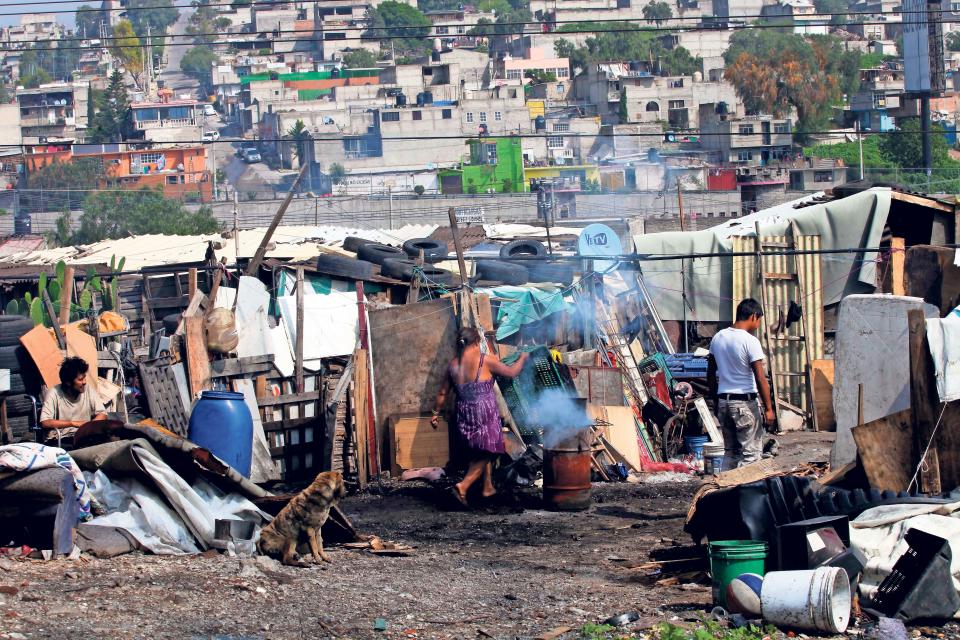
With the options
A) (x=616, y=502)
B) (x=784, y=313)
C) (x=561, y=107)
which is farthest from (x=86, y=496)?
(x=561, y=107)

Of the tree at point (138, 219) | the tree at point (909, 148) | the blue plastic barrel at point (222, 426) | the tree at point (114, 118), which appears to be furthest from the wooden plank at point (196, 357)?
the tree at point (114, 118)

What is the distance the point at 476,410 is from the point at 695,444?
3.96m

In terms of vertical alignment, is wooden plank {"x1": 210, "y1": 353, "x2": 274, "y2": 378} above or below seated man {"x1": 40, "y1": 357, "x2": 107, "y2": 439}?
below

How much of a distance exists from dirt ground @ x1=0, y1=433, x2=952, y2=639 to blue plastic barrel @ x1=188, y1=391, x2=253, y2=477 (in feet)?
8.23

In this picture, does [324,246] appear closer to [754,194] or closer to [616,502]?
[616,502]

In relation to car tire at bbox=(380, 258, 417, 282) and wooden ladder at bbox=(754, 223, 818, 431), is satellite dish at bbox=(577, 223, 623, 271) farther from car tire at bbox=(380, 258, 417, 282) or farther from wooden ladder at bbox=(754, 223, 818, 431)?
car tire at bbox=(380, 258, 417, 282)

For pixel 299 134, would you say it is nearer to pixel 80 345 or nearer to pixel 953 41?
pixel 80 345

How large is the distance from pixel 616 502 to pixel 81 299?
13304 millimetres

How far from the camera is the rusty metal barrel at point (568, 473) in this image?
10.8m

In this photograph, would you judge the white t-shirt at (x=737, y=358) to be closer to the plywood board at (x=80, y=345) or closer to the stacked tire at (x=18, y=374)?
the stacked tire at (x=18, y=374)

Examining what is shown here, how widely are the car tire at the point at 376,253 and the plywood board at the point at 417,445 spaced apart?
19.4 feet

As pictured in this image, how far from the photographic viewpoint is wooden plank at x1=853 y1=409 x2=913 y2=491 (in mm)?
8969

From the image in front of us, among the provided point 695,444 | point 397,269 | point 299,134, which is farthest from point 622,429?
point 299,134

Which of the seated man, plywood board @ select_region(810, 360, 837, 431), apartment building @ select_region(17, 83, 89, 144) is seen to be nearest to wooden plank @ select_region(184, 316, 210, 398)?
the seated man
